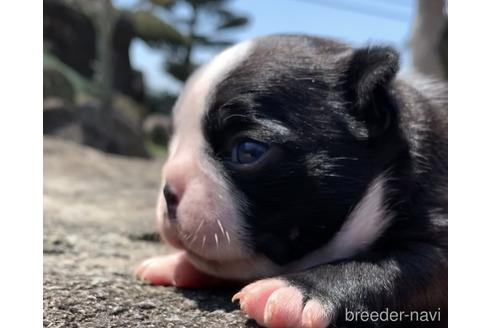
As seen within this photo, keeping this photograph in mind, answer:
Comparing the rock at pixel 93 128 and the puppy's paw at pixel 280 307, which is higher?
the puppy's paw at pixel 280 307

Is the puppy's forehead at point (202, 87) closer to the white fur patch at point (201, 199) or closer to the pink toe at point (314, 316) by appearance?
the white fur patch at point (201, 199)

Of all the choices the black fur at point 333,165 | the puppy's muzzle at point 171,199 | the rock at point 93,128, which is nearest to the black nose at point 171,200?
the puppy's muzzle at point 171,199

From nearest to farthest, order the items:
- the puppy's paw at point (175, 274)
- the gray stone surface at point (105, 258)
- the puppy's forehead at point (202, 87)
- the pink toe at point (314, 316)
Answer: the pink toe at point (314, 316), the gray stone surface at point (105, 258), the puppy's forehead at point (202, 87), the puppy's paw at point (175, 274)

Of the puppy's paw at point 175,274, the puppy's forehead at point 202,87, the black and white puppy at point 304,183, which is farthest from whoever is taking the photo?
the puppy's paw at point 175,274

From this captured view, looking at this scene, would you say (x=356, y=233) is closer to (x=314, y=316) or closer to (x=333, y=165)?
(x=333, y=165)

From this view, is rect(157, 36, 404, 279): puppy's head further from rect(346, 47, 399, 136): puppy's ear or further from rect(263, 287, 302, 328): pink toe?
rect(263, 287, 302, 328): pink toe

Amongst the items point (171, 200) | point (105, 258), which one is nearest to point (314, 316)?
point (171, 200)

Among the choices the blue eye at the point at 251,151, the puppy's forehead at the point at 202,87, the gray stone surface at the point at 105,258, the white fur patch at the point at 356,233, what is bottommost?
the gray stone surface at the point at 105,258

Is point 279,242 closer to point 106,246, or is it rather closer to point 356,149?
point 356,149
